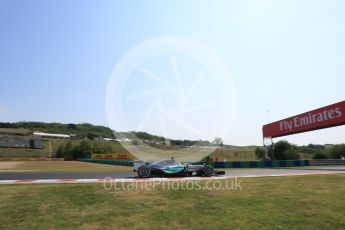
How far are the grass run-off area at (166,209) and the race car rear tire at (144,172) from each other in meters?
4.58

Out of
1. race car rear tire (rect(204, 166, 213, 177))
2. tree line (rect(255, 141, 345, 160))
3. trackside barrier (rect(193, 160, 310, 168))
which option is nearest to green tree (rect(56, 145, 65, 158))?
tree line (rect(255, 141, 345, 160))

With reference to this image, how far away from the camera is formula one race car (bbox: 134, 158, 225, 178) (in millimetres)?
16953

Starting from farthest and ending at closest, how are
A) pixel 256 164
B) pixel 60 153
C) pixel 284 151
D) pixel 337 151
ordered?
pixel 60 153 < pixel 337 151 < pixel 284 151 < pixel 256 164

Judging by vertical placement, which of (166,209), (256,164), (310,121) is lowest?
(166,209)

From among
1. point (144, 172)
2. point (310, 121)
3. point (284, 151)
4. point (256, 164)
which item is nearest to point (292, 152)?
point (284, 151)

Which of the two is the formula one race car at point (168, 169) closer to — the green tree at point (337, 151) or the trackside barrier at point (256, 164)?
the trackside barrier at point (256, 164)

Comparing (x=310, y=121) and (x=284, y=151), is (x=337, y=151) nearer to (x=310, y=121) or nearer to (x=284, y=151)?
(x=284, y=151)

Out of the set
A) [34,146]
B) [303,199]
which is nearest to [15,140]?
[34,146]

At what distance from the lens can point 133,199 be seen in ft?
34.6

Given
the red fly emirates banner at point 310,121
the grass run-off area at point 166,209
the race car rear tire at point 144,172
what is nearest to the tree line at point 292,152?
the red fly emirates banner at point 310,121

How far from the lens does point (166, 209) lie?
9.73m

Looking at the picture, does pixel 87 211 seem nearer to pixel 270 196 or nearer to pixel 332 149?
pixel 270 196

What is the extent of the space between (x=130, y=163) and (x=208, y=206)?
3143 cm

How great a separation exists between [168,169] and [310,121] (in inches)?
1024
